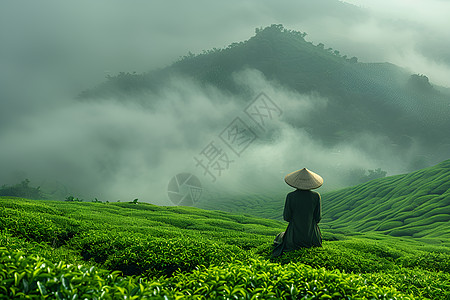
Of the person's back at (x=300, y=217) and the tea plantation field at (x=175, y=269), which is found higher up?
the person's back at (x=300, y=217)

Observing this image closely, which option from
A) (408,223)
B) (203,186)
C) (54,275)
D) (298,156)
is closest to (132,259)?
(54,275)

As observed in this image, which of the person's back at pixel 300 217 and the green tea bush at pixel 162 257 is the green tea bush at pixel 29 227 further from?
the person's back at pixel 300 217

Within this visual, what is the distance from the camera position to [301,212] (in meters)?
10.5

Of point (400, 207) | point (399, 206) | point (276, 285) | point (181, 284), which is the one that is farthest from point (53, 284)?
point (399, 206)

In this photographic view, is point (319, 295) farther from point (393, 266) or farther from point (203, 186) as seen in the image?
point (203, 186)

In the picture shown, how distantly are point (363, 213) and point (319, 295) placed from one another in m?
51.2

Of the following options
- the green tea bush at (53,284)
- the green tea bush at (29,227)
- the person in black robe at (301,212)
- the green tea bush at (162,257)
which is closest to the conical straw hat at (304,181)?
the person in black robe at (301,212)

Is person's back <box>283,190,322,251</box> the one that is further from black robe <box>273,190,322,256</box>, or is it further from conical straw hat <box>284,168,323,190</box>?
conical straw hat <box>284,168,323,190</box>

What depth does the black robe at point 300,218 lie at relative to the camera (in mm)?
10508

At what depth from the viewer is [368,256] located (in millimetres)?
12328

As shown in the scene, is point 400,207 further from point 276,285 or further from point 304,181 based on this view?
point 276,285

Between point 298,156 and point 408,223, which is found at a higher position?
point 298,156

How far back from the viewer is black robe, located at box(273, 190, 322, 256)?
1051cm

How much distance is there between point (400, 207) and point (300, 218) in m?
41.8
